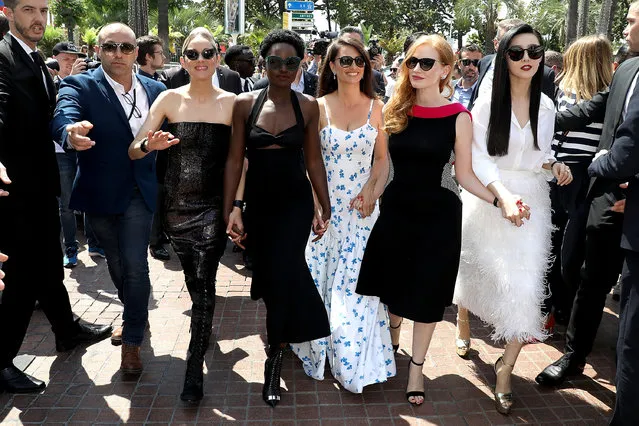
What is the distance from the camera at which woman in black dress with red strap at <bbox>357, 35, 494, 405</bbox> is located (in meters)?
3.31

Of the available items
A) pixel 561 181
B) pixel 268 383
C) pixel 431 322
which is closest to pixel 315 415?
pixel 268 383

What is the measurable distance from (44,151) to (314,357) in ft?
7.55

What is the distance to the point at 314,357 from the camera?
3.81m

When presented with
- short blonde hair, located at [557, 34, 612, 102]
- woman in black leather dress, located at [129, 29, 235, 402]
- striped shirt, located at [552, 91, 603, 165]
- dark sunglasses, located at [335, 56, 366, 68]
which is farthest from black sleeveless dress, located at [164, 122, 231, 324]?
short blonde hair, located at [557, 34, 612, 102]

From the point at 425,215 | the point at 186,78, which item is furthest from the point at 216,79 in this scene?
the point at 425,215

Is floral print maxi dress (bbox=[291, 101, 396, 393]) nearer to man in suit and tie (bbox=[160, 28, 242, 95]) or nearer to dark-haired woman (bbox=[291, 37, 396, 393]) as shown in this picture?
dark-haired woman (bbox=[291, 37, 396, 393])

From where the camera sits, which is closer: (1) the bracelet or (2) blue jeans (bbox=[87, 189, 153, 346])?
(1) the bracelet

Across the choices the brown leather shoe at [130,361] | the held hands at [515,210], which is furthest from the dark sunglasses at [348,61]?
the brown leather shoe at [130,361]

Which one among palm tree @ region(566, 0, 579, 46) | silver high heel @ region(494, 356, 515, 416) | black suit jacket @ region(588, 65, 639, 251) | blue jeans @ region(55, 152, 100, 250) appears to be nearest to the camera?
black suit jacket @ region(588, 65, 639, 251)

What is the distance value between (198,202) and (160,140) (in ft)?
1.56

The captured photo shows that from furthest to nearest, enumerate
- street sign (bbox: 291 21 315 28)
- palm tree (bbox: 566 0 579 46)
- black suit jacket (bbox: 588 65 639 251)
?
street sign (bbox: 291 21 315 28), palm tree (bbox: 566 0 579 46), black suit jacket (bbox: 588 65 639 251)

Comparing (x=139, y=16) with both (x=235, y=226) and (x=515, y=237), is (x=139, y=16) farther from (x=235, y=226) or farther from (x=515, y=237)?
(x=515, y=237)

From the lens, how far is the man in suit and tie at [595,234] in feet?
10.6

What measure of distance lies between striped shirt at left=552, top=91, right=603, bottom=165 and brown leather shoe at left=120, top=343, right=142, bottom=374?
3.45 m
